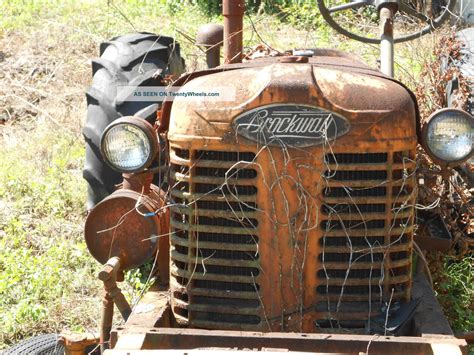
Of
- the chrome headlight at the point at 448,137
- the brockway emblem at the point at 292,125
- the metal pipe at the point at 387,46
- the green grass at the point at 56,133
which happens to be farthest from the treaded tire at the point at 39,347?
the metal pipe at the point at 387,46

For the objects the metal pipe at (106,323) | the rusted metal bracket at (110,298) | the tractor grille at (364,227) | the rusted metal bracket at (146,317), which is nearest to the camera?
the rusted metal bracket at (146,317)

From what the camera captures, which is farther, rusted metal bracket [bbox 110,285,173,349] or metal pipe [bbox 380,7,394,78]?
metal pipe [bbox 380,7,394,78]

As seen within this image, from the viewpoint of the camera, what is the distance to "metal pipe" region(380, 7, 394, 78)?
4.37 m

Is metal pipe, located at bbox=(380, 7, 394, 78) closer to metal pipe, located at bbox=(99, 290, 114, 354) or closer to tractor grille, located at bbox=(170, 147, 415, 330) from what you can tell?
tractor grille, located at bbox=(170, 147, 415, 330)

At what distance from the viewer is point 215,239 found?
3.57 m

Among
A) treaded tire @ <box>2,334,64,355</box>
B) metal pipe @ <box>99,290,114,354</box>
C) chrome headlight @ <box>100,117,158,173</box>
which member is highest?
chrome headlight @ <box>100,117,158,173</box>

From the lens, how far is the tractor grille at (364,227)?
341 centimetres

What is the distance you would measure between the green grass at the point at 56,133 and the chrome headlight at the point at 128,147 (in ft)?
3.46

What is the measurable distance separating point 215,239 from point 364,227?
0.62 meters

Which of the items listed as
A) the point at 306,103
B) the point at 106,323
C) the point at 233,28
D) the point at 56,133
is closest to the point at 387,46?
the point at 233,28

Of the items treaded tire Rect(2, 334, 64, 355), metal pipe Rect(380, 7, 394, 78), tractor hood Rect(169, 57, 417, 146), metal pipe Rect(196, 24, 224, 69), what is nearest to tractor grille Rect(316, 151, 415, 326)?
tractor hood Rect(169, 57, 417, 146)

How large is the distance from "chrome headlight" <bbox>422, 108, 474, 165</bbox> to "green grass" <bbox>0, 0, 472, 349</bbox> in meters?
1.38

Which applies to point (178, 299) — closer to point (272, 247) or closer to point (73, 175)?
point (272, 247)

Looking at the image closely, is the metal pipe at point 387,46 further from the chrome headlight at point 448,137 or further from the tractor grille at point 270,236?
the tractor grille at point 270,236
